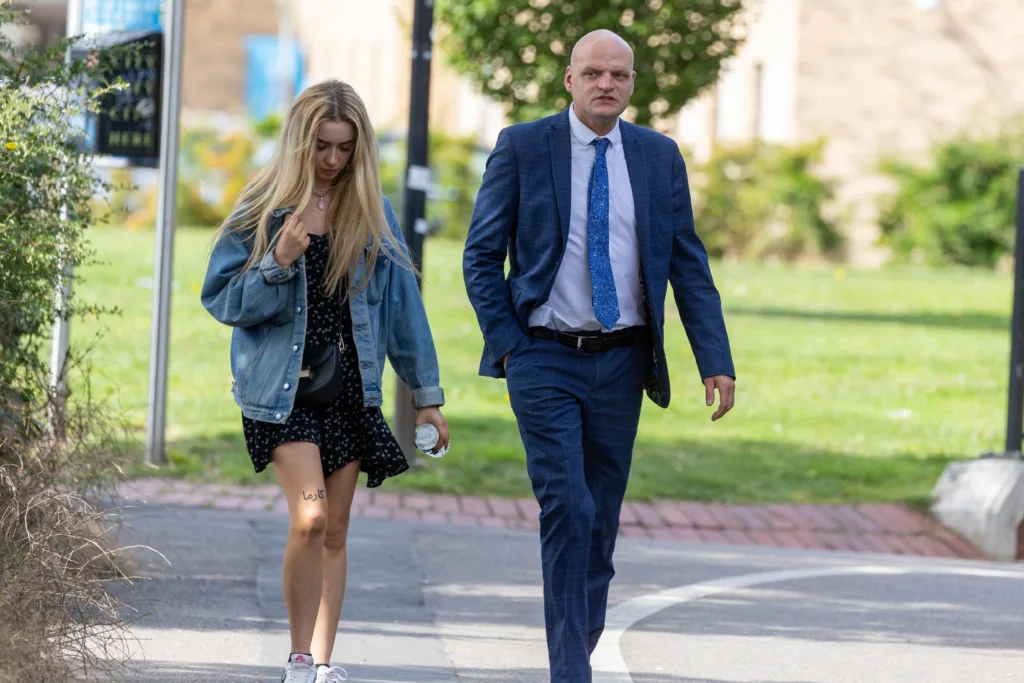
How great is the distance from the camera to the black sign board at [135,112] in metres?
9.26

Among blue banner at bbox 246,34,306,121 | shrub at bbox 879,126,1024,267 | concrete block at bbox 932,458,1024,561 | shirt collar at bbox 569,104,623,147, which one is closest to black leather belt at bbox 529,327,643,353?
shirt collar at bbox 569,104,623,147

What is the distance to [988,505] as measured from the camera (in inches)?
346

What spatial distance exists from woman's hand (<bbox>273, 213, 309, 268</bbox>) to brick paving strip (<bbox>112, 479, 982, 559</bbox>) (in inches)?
148

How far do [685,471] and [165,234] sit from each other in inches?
127

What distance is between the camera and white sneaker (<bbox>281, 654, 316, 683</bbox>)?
482cm

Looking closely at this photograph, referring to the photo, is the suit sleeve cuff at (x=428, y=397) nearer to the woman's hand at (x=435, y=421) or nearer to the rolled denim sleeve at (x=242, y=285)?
the woman's hand at (x=435, y=421)

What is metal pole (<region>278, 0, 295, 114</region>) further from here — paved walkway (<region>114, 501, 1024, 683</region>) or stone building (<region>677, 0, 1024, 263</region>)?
paved walkway (<region>114, 501, 1024, 683</region>)

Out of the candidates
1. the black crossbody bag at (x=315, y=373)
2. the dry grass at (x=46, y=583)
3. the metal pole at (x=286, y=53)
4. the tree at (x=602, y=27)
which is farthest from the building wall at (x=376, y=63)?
the black crossbody bag at (x=315, y=373)

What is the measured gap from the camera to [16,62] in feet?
19.5

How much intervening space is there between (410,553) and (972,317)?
1210cm

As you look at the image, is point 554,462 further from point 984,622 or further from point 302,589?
point 984,622

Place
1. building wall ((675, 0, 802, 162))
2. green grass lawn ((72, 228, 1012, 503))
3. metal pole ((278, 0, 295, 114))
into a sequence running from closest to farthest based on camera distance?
green grass lawn ((72, 228, 1012, 503)) < building wall ((675, 0, 802, 162)) < metal pole ((278, 0, 295, 114))

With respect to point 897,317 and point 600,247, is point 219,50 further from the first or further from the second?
point 600,247

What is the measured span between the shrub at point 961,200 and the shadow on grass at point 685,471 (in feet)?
56.8
